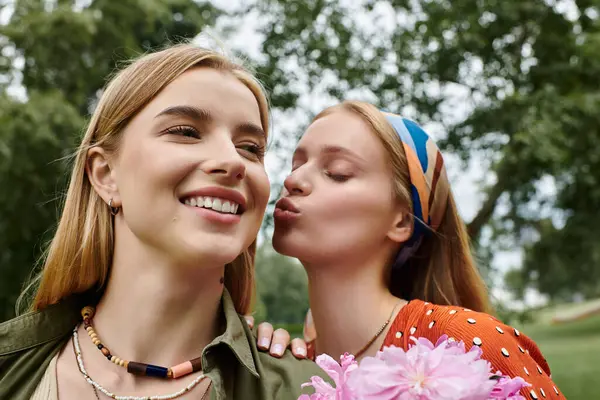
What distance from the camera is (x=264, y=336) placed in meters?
2.36

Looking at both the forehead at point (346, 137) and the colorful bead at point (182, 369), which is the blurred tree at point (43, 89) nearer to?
the forehead at point (346, 137)

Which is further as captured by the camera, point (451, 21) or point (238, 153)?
point (451, 21)

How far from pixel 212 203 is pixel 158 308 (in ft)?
1.32

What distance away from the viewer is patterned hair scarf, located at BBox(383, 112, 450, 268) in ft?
10.3

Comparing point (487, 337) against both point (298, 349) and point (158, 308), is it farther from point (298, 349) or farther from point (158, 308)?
point (158, 308)

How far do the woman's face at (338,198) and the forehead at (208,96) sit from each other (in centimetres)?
75

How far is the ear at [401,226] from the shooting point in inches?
123

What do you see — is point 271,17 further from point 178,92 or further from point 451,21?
point 178,92

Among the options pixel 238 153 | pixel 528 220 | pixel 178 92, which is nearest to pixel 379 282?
pixel 238 153

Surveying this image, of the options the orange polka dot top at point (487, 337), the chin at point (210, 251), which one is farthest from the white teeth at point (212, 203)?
the orange polka dot top at point (487, 337)

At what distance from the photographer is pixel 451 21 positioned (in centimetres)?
941

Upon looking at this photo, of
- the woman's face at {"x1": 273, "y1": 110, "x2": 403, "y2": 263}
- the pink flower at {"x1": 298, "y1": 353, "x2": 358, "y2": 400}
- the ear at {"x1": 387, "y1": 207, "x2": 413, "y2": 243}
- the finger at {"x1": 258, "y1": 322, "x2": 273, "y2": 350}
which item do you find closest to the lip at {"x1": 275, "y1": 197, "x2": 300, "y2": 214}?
the woman's face at {"x1": 273, "y1": 110, "x2": 403, "y2": 263}

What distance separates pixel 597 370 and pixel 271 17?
534 inches

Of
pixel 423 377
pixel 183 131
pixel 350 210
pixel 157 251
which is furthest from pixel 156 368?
pixel 350 210
